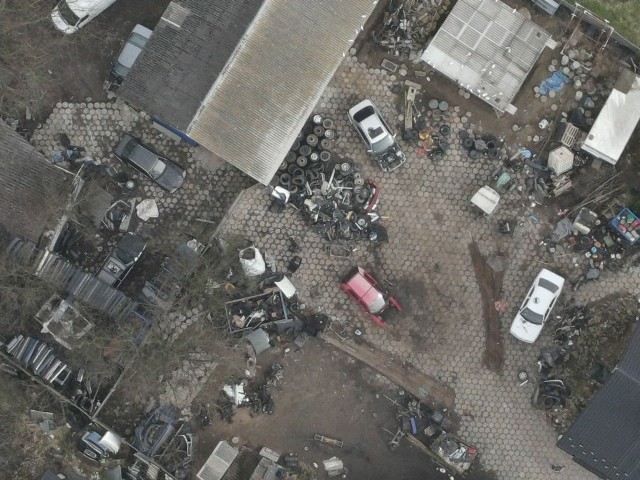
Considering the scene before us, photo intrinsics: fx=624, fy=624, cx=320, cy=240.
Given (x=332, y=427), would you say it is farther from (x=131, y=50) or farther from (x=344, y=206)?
(x=131, y=50)

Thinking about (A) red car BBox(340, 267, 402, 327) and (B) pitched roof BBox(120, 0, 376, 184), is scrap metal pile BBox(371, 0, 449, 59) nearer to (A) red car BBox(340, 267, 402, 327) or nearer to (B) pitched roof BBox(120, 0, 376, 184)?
(B) pitched roof BBox(120, 0, 376, 184)

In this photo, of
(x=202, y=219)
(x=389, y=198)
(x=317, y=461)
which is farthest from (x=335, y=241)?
(x=317, y=461)

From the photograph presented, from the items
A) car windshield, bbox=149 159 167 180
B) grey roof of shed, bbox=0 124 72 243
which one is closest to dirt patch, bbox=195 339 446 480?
car windshield, bbox=149 159 167 180

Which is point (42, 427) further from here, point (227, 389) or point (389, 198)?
point (389, 198)

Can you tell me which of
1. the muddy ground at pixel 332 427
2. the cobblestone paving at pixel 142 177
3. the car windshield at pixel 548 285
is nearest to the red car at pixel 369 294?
the muddy ground at pixel 332 427

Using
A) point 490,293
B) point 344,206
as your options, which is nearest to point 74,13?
point 344,206

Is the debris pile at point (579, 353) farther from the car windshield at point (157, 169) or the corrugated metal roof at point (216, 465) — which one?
the car windshield at point (157, 169)

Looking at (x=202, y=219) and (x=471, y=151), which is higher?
(x=471, y=151)

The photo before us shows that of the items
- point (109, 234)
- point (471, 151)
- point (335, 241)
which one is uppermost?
point (471, 151)
